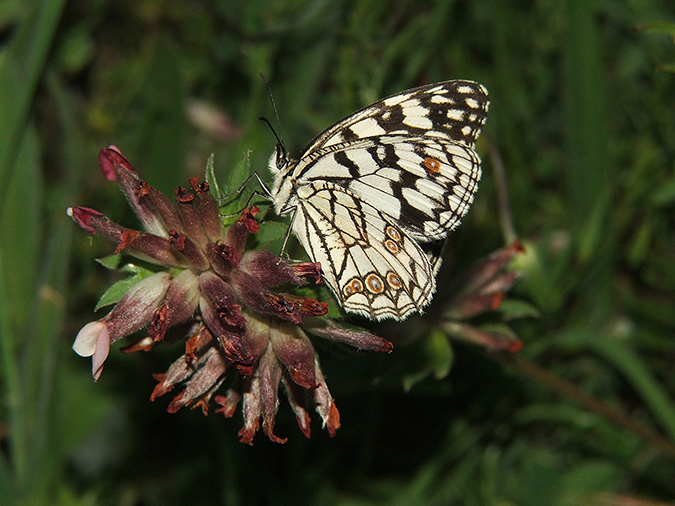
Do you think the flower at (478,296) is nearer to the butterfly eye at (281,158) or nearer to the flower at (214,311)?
the flower at (214,311)

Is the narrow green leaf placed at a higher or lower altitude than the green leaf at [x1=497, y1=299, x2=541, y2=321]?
higher

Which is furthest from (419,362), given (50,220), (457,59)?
(50,220)

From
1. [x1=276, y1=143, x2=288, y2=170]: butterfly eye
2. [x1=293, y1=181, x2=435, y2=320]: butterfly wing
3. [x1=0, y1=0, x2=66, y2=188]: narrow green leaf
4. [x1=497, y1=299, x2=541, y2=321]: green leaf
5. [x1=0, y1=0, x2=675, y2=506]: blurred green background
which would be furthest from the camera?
[x1=0, y1=0, x2=675, y2=506]: blurred green background

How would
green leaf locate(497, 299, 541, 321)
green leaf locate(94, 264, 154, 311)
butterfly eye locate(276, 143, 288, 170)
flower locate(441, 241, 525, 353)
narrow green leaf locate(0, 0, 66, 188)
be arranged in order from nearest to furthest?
green leaf locate(94, 264, 154, 311), butterfly eye locate(276, 143, 288, 170), flower locate(441, 241, 525, 353), green leaf locate(497, 299, 541, 321), narrow green leaf locate(0, 0, 66, 188)

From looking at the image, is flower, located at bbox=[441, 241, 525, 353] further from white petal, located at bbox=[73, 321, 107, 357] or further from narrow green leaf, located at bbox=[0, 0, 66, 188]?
narrow green leaf, located at bbox=[0, 0, 66, 188]

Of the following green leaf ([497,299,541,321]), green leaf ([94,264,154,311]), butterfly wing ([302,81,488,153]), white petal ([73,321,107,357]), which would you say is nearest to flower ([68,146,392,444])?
white petal ([73,321,107,357])

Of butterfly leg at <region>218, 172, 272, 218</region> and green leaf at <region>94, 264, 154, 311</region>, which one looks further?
butterfly leg at <region>218, 172, 272, 218</region>

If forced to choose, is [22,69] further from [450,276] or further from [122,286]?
[450,276]

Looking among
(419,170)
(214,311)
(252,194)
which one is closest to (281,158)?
(252,194)
